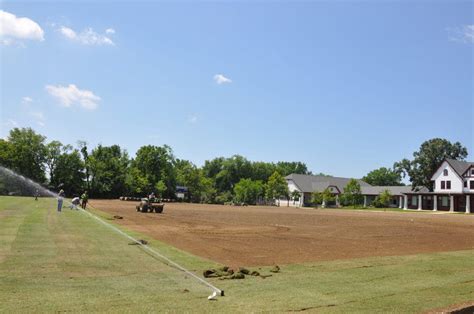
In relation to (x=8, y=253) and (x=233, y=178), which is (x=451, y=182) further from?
(x=8, y=253)

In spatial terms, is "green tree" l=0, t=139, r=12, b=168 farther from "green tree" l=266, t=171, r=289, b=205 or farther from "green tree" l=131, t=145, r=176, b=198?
"green tree" l=266, t=171, r=289, b=205

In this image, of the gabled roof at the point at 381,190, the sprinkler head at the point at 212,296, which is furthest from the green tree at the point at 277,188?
the sprinkler head at the point at 212,296

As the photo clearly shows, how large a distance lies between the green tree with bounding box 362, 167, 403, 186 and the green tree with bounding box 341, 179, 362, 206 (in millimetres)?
62404

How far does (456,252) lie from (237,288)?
12.7 metres

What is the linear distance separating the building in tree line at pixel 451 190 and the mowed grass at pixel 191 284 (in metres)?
70.2

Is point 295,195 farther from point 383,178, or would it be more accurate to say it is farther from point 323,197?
point 383,178

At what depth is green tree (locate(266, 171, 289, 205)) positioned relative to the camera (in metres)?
105

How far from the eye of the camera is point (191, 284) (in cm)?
1013

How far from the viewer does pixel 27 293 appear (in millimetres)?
8648

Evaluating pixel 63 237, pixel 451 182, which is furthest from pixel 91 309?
pixel 451 182

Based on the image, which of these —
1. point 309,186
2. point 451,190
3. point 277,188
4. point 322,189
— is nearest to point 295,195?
point 277,188

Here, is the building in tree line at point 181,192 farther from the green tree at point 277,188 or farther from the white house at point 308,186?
the white house at point 308,186

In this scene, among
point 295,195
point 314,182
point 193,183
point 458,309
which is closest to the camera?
point 458,309

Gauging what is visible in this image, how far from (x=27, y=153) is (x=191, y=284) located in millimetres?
87745
